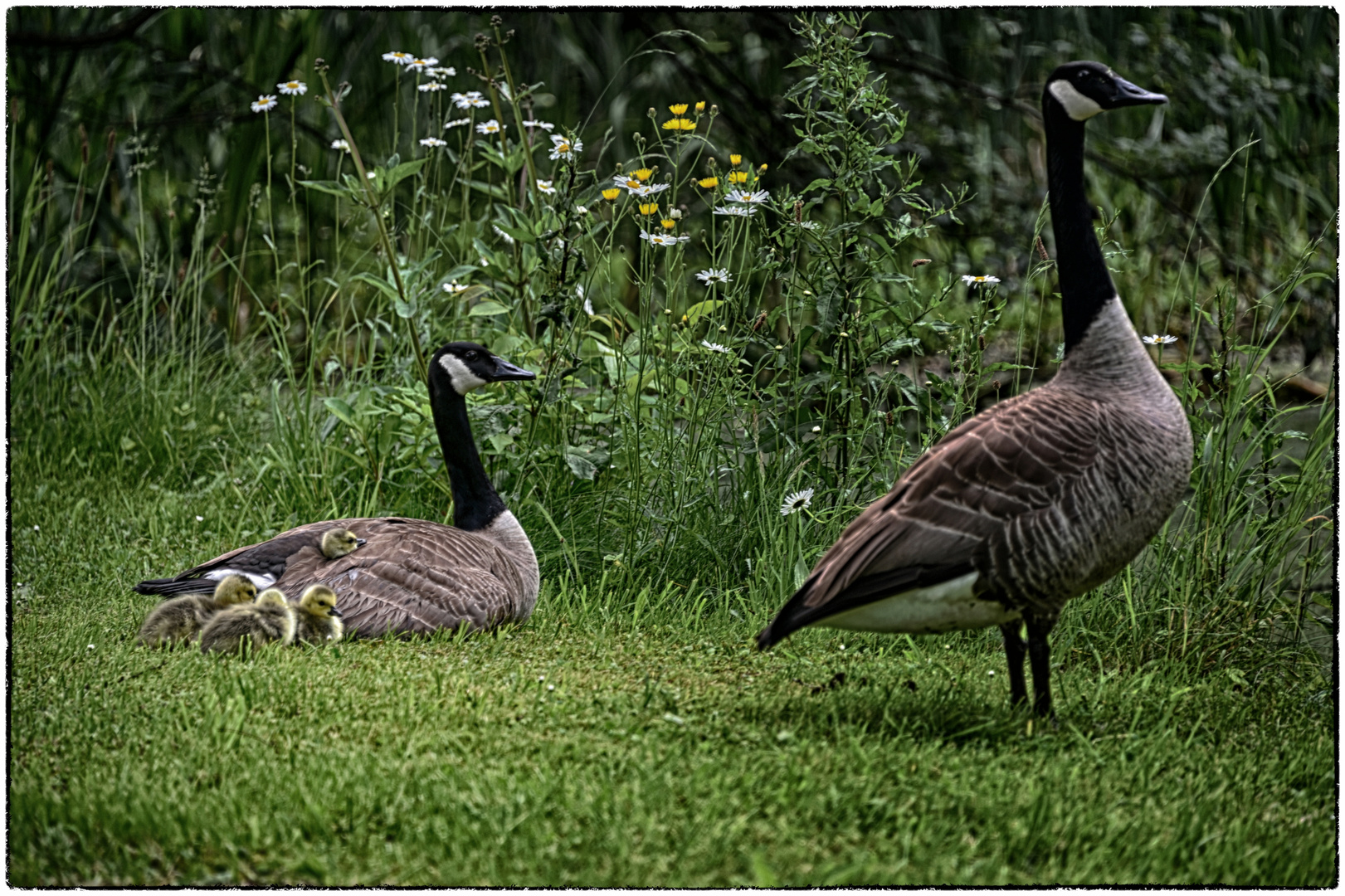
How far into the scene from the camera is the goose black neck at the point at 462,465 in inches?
221

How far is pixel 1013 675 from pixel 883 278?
5.86ft

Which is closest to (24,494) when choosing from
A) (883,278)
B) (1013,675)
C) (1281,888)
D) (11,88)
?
(11,88)

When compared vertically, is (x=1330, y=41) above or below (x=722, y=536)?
above

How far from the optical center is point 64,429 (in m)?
7.56

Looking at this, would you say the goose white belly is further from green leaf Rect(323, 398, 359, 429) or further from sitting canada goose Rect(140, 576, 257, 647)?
green leaf Rect(323, 398, 359, 429)

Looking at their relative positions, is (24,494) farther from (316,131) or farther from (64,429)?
(316,131)

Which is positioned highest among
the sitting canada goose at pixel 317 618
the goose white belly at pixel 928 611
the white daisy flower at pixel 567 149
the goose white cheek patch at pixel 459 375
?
the white daisy flower at pixel 567 149

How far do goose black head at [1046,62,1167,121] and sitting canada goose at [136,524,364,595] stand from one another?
3149 millimetres

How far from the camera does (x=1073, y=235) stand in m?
4.25

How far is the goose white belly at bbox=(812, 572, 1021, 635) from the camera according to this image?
3.80 metres

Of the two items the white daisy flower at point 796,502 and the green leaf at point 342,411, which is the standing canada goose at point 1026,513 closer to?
the white daisy flower at point 796,502

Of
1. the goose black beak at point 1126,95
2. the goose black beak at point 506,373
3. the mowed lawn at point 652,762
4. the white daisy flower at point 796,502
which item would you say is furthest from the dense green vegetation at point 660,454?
the goose black beak at point 1126,95

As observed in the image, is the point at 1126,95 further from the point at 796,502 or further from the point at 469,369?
the point at 469,369

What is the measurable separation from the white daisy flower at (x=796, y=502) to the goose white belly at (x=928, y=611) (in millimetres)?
1352
